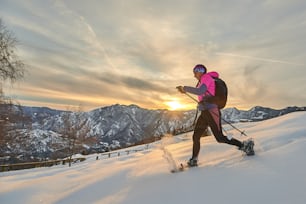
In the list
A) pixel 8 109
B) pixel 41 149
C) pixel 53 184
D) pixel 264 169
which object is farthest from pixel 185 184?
pixel 41 149

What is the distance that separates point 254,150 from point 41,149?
200m

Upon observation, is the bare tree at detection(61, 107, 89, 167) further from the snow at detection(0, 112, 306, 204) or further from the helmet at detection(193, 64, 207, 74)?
the helmet at detection(193, 64, 207, 74)

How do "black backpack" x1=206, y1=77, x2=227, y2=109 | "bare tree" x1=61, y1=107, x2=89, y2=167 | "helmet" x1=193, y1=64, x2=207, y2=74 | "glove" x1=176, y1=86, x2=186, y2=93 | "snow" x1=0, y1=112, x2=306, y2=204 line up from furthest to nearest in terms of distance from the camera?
"bare tree" x1=61, y1=107, x2=89, y2=167 < "helmet" x1=193, y1=64, x2=207, y2=74 < "black backpack" x1=206, y1=77, x2=227, y2=109 < "glove" x1=176, y1=86, x2=186, y2=93 < "snow" x1=0, y1=112, x2=306, y2=204

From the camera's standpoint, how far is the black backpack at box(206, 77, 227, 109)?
5.39 meters

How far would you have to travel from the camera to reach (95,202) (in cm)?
508

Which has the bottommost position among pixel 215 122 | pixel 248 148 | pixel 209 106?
pixel 248 148

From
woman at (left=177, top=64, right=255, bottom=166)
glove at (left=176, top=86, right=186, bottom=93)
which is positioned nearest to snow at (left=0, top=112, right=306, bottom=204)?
woman at (left=177, top=64, right=255, bottom=166)

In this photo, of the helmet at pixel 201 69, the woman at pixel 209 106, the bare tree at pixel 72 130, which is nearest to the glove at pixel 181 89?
the woman at pixel 209 106

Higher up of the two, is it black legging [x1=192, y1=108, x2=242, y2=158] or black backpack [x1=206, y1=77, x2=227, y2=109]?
black backpack [x1=206, y1=77, x2=227, y2=109]

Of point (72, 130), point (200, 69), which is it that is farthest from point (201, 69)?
point (72, 130)

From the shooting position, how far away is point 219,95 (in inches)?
214

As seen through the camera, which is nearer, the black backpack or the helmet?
the black backpack

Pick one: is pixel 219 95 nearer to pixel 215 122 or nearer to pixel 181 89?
pixel 215 122

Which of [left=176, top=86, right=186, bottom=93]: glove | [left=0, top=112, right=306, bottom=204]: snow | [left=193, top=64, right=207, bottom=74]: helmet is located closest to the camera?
[left=0, top=112, right=306, bottom=204]: snow
